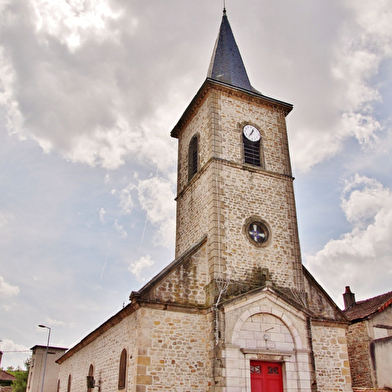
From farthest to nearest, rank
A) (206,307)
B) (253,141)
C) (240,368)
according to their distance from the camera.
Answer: (253,141) → (206,307) → (240,368)

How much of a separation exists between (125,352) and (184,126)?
426 inches

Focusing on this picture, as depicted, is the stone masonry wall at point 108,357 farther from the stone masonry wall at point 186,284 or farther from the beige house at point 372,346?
the beige house at point 372,346

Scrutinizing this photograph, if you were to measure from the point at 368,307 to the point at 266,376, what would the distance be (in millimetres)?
9101

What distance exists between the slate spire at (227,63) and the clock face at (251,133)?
209 centimetres

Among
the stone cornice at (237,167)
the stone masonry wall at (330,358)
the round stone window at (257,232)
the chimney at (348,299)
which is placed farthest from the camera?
the chimney at (348,299)

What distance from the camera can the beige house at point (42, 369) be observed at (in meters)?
29.8

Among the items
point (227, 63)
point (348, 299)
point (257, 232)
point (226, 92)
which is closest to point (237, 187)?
point (257, 232)

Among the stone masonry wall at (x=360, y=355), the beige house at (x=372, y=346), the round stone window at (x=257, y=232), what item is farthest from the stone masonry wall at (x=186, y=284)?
the stone masonry wall at (x=360, y=355)

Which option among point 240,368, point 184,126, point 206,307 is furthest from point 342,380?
point 184,126

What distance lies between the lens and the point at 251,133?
17906 mm

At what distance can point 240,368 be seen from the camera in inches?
497

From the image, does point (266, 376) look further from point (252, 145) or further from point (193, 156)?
point (193, 156)

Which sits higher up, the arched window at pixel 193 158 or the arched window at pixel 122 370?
the arched window at pixel 193 158

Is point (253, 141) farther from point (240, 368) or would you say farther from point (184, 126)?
point (240, 368)
